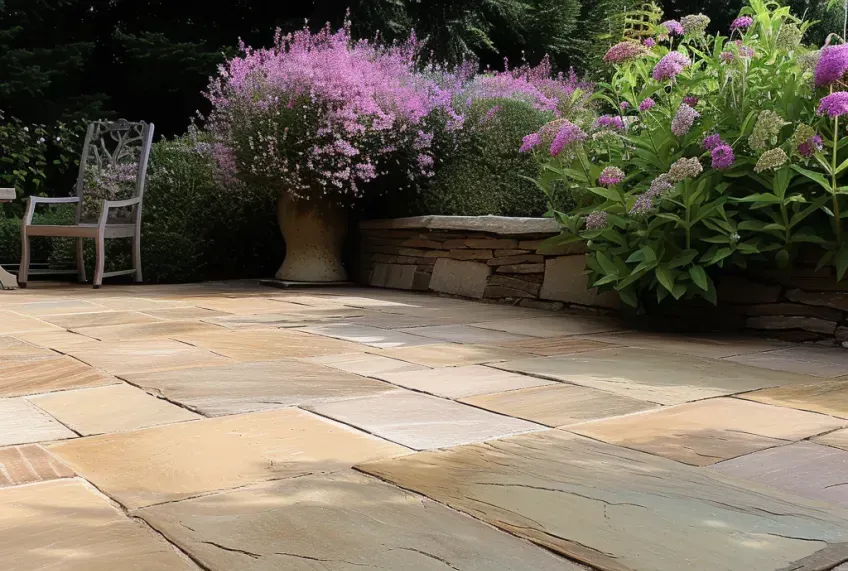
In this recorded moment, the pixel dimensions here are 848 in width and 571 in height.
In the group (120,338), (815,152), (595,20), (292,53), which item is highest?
(595,20)

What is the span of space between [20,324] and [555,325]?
2.28 metres

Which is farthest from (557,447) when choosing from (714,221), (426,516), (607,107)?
(607,107)

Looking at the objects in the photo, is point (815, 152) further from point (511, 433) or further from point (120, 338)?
point (120, 338)

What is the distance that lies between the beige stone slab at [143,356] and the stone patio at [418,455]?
2cm

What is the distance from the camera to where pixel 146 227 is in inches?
225

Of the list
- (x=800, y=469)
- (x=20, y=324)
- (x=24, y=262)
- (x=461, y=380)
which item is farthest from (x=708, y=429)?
(x=24, y=262)

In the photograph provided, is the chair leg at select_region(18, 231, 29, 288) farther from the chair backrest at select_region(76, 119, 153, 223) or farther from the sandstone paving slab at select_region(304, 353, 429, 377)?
the sandstone paving slab at select_region(304, 353, 429, 377)

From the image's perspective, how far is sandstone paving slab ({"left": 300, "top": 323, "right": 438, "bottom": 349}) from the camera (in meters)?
2.93

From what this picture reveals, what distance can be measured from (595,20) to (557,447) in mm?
10282

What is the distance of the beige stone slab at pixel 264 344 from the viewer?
2.64 m

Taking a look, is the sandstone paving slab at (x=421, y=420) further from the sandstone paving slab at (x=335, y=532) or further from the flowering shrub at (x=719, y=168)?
the flowering shrub at (x=719, y=168)

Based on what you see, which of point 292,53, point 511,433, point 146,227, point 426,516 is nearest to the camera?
point 426,516

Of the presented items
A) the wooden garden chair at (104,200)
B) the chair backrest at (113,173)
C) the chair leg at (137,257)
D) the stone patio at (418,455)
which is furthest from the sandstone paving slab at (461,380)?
the chair backrest at (113,173)

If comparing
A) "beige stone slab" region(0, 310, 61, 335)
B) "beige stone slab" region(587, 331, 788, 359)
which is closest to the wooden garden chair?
"beige stone slab" region(0, 310, 61, 335)
